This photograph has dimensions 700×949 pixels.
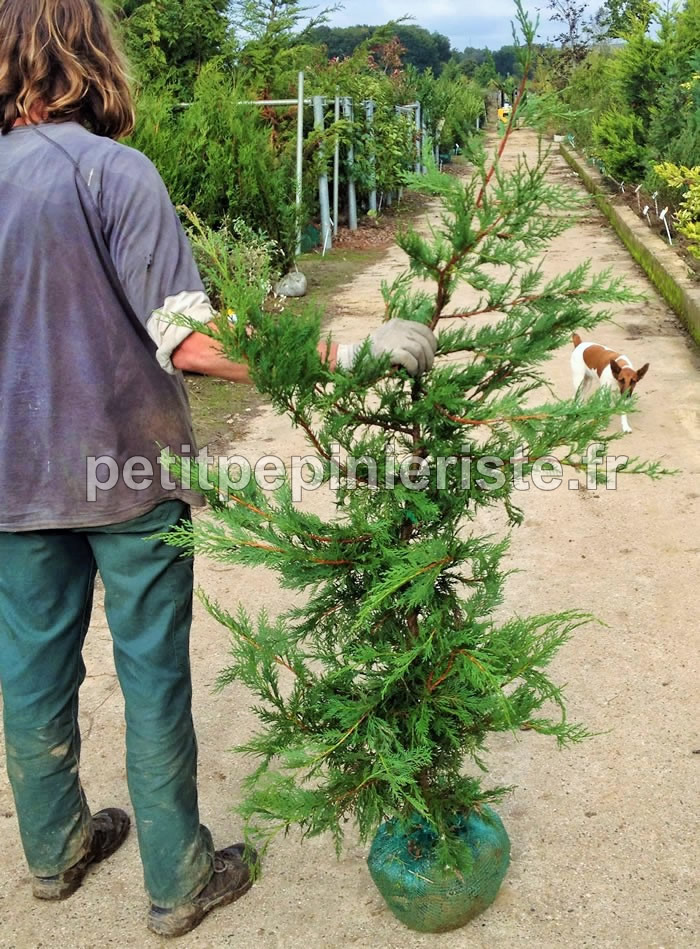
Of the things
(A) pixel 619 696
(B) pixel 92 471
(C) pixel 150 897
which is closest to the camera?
(B) pixel 92 471

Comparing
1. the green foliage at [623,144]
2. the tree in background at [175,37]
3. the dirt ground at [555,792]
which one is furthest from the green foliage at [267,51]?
the dirt ground at [555,792]

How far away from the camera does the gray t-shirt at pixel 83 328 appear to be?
214 centimetres

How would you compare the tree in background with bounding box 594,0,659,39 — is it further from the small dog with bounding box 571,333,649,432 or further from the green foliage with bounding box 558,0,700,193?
the small dog with bounding box 571,333,649,432

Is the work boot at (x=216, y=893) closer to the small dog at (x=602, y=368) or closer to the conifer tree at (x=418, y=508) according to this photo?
the conifer tree at (x=418, y=508)

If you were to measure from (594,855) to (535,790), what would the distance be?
33cm

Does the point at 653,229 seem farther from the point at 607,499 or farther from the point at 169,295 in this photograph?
the point at 169,295

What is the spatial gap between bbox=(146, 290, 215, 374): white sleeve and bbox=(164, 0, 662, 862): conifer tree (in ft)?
0.34

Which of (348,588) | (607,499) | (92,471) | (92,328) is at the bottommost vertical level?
(607,499)

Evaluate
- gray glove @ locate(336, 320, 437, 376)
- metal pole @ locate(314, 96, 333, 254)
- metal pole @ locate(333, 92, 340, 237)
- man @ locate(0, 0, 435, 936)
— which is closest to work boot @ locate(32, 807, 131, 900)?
man @ locate(0, 0, 435, 936)

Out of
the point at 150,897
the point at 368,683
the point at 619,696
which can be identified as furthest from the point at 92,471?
the point at 619,696

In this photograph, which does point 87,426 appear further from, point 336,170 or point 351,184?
point 351,184

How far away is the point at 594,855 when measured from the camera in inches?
113

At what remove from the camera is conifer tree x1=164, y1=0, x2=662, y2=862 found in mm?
2016

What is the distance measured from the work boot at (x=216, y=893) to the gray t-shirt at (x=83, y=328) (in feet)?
3.42
